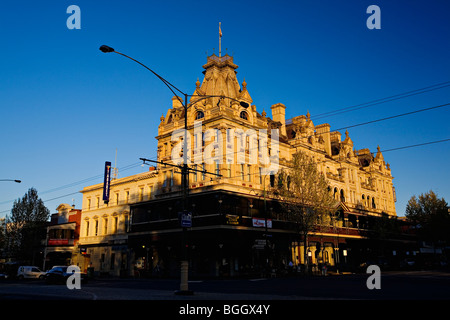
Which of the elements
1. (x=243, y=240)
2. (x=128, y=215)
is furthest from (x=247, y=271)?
(x=128, y=215)

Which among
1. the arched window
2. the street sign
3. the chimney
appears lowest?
the street sign

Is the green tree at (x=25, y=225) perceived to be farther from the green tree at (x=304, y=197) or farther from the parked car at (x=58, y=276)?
the green tree at (x=304, y=197)

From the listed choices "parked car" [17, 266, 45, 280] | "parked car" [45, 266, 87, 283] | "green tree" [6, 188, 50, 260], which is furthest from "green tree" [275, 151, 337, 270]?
"green tree" [6, 188, 50, 260]

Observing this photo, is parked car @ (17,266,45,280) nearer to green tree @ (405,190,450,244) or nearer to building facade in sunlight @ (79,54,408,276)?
building facade in sunlight @ (79,54,408,276)

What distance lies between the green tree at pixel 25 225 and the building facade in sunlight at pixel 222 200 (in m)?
8.07

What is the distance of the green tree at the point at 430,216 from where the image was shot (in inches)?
2601

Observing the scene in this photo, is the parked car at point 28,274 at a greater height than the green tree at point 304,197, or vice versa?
the green tree at point 304,197

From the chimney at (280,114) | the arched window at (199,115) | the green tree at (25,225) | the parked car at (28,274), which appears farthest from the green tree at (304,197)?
the green tree at (25,225)

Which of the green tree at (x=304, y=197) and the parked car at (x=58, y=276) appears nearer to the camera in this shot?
the parked car at (x=58, y=276)

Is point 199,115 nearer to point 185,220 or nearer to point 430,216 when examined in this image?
point 185,220

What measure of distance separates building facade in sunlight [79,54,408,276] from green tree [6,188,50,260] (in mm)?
8069

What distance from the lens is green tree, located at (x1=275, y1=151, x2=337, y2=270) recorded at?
42.4 m

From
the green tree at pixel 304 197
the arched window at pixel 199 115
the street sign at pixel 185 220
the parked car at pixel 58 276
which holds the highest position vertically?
the arched window at pixel 199 115

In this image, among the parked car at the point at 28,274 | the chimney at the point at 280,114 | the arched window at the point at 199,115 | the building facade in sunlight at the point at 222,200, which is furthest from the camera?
the chimney at the point at 280,114
